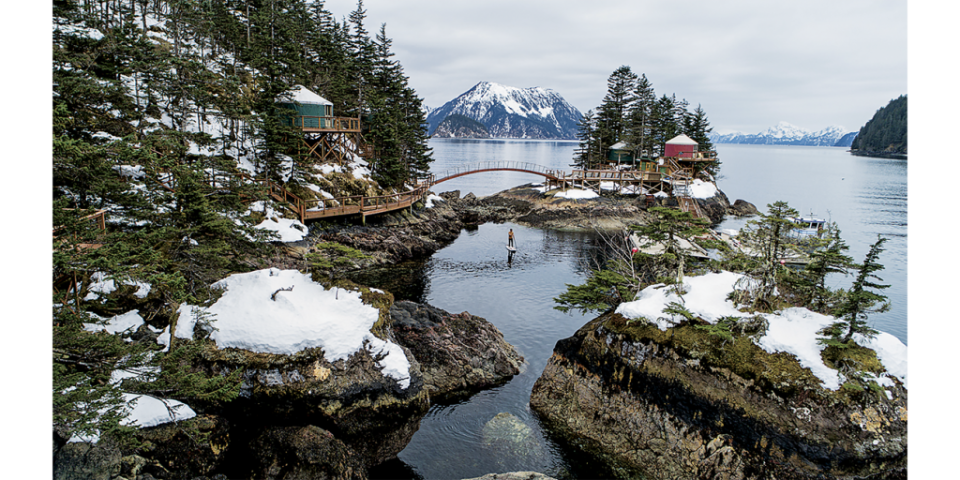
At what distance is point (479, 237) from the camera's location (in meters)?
52.6

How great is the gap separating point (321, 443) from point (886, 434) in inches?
612

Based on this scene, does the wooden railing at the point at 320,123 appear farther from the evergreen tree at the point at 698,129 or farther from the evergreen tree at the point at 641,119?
the evergreen tree at the point at 698,129

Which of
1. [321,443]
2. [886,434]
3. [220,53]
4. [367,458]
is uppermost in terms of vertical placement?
[220,53]

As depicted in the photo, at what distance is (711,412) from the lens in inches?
563

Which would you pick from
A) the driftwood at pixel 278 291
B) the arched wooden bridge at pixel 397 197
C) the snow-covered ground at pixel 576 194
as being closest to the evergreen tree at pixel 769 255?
the driftwood at pixel 278 291

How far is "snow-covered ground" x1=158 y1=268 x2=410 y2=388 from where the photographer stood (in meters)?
15.6

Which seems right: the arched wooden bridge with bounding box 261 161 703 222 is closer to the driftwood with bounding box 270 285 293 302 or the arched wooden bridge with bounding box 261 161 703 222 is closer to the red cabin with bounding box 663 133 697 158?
the red cabin with bounding box 663 133 697 158
